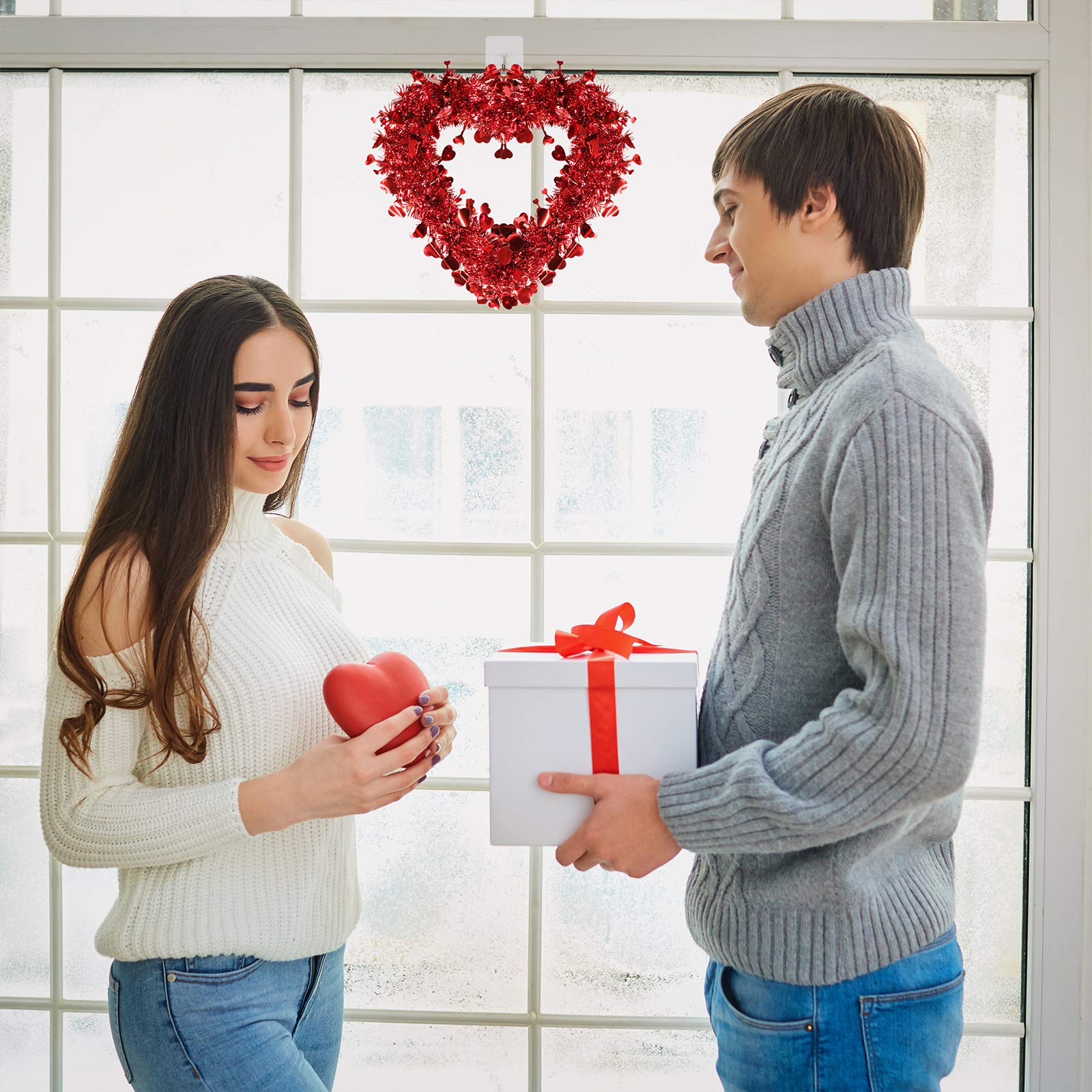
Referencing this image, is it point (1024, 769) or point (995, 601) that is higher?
point (995, 601)

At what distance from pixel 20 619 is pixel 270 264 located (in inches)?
34.1

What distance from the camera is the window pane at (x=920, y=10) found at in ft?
6.01

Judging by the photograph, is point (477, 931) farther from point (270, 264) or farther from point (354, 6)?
point (354, 6)

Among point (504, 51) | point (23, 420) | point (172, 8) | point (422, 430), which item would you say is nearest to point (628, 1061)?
point (422, 430)

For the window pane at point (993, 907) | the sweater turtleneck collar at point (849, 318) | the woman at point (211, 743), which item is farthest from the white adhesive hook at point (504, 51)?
the window pane at point (993, 907)

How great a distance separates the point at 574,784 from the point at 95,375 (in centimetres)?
137

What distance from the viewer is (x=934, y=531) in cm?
90

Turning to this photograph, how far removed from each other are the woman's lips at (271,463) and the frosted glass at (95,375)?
73 centimetres

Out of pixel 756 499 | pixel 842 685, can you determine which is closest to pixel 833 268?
pixel 756 499

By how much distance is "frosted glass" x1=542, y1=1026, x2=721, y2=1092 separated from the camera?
1.89m

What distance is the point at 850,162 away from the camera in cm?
108

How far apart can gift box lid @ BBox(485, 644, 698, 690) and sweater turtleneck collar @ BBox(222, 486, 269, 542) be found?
473mm

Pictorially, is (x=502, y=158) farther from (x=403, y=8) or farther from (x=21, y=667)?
(x=21, y=667)

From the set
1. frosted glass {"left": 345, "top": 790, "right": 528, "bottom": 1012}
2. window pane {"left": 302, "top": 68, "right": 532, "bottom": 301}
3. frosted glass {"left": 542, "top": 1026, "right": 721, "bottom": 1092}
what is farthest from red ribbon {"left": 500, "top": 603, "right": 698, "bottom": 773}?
frosted glass {"left": 542, "top": 1026, "right": 721, "bottom": 1092}
